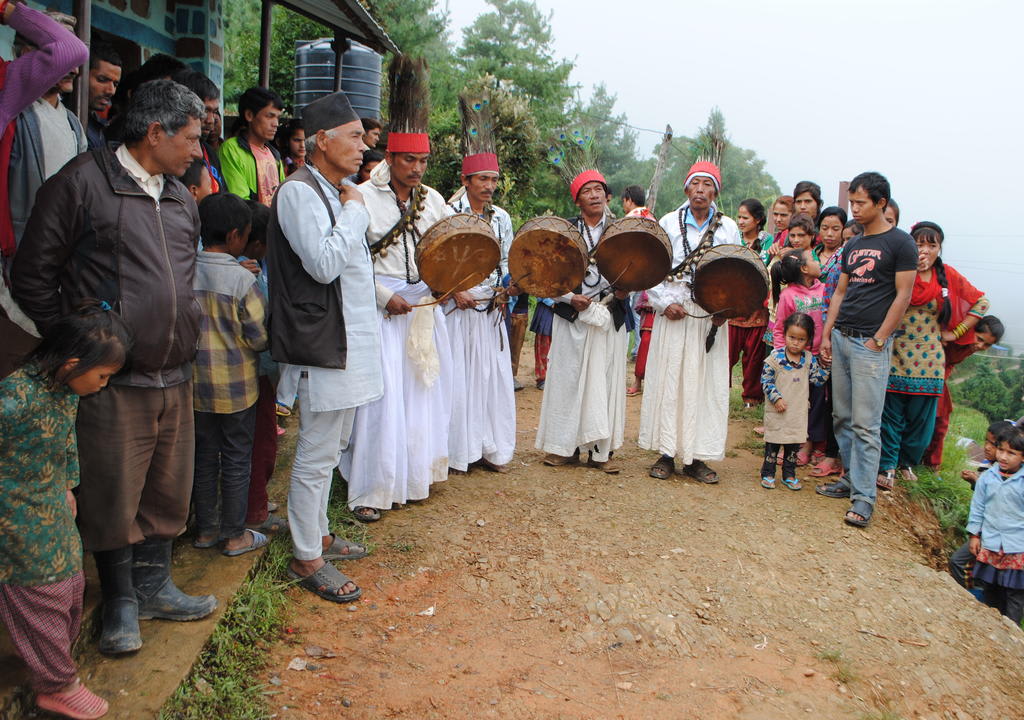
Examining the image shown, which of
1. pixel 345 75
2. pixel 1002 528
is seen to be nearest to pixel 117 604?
pixel 1002 528

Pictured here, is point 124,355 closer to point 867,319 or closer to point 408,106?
point 408,106

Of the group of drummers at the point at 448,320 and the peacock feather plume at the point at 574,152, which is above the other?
the peacock feather plume at the point at 574,152

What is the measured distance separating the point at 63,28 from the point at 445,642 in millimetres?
2789

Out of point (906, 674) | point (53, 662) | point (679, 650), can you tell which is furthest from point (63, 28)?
point (906, 674)

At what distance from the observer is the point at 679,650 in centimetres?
341

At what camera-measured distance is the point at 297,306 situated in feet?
10.6

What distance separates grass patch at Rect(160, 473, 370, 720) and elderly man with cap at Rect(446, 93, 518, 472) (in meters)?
1.66

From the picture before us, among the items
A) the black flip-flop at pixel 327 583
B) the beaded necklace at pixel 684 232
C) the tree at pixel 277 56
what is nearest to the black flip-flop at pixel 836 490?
the beaded necklace at pixel 684 232

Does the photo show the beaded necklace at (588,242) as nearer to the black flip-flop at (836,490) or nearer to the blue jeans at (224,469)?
the black flip-flop at (836,490)

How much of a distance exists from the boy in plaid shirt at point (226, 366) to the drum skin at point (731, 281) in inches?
114

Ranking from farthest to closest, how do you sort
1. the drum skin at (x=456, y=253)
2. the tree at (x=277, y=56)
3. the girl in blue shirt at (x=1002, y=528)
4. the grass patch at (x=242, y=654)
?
the tree at (x=277, y=56) → the girl in blue shirt at (x=1002, y=528) → the drum skin at (x=456, y=253) → the grass patch at (x=242, y=654)

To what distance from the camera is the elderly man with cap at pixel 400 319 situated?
4324 mm

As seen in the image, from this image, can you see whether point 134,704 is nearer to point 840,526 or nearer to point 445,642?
point 445,642

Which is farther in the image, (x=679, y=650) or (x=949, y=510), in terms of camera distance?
(x=949, y=510)
